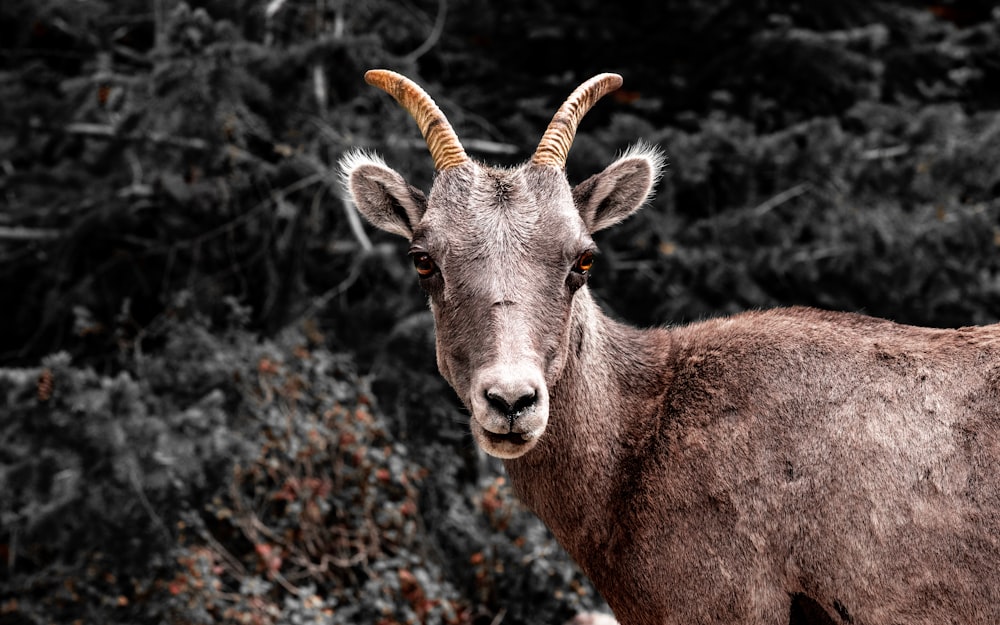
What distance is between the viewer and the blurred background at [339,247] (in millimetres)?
7758

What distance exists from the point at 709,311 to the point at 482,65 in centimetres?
397

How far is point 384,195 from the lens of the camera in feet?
16.3

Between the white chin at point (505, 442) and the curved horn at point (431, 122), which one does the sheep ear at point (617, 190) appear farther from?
the white chin at point (505, 442)

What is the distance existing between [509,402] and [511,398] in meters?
0.02

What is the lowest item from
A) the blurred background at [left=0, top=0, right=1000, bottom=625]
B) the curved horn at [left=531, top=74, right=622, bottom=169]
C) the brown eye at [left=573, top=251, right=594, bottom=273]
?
A: the blurred background at [left=0, top=0, right=1000, bottom=625]

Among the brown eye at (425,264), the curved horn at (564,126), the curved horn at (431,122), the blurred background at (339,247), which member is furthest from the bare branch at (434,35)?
the brown eye at (425,264)

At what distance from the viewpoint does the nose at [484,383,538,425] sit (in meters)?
3.65

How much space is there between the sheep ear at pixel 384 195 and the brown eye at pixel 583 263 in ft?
3.10

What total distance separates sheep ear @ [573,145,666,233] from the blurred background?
3697 mm

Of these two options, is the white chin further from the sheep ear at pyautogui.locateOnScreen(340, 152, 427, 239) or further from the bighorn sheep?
the sheep ear at pyautogui.locateOnScreen(340, 152, 427, 239)

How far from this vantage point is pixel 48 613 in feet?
27.4

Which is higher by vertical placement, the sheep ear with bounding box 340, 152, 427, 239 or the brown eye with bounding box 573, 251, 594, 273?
the sheep ear with bounding box 340, 152, 427, 239

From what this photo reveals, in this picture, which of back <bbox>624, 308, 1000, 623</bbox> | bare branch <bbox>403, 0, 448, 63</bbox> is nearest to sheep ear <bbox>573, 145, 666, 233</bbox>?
back <bbox>624, 308, 1000, 623</bbox>

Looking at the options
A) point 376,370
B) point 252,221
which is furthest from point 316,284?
point 376,370
